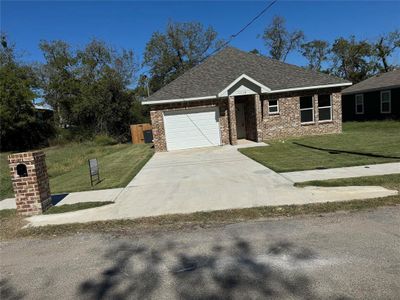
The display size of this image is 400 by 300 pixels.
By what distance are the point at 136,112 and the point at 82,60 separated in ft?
27.9

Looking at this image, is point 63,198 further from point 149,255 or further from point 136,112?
point 136,112

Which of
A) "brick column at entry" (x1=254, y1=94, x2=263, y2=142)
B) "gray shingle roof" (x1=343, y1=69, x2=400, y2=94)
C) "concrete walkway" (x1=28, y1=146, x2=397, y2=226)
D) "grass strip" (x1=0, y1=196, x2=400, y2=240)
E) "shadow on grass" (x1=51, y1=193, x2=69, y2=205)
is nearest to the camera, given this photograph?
"grass strip" (x1=0, y1=196, x2=400, y2=240)

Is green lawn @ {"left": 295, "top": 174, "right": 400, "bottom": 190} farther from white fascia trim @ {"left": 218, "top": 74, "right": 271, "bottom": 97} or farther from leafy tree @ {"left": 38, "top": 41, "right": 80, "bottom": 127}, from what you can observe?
leafy tree @ {"left": 38, "top": 41, "right": 80, "bottom": 127}

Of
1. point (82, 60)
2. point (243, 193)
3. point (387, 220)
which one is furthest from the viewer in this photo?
point (82, 60)

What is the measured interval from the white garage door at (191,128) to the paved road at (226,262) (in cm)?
1254

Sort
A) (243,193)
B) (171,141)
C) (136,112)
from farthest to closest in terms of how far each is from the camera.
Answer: (136,112) < (171,141) < (243,193)

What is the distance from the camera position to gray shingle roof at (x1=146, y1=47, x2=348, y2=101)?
17.7 meters

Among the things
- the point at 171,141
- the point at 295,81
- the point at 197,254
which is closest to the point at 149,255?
the point at 197,254

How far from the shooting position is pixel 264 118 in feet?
58.6

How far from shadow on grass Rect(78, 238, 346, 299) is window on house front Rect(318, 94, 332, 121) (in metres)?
15.7

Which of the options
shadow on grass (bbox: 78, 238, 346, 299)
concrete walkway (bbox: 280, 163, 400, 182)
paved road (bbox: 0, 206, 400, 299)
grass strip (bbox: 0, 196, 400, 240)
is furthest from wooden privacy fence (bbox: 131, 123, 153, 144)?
shadow on grass (bbox: 78, 238, 346, 299)

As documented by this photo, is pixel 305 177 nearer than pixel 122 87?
Yes

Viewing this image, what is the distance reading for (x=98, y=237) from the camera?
16.4 ft

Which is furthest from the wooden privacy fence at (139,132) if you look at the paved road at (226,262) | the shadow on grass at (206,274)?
the shadow on grass at (206,274)
